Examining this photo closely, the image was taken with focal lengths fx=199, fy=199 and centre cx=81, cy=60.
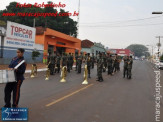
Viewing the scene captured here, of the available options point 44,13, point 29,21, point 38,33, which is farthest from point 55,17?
point 38,33

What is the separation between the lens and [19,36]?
947 inches

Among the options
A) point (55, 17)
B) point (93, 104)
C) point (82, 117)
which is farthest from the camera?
point (55, 17)

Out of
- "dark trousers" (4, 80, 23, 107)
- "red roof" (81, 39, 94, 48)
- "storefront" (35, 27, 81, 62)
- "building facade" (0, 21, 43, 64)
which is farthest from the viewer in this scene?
"red roof" (81, 39, 94, 48)

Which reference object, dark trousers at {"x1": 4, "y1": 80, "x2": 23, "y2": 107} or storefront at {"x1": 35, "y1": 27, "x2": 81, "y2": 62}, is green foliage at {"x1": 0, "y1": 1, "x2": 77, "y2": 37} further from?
dark trousers at {"x1": 4, "y1": 80, "x2": 23, "y2": 107}

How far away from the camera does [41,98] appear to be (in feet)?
23.7

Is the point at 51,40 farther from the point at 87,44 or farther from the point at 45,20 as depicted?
the point at 87,44

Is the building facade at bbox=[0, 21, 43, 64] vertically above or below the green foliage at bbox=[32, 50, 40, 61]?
above

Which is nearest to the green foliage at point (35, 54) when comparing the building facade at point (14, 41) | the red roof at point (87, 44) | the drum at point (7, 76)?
the building facade at point (14, 41)

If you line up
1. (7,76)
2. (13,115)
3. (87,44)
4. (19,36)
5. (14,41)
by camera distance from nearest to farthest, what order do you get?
1. (13,115)
2. (7,76)
3. (14,41)
4. (19,36)
5. (87,44)

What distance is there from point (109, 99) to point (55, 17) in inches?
1945

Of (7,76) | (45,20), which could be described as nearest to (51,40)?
(45,20)

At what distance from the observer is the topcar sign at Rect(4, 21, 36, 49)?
73.3ft

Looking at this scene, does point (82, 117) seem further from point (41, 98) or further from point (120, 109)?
point (41, 98)

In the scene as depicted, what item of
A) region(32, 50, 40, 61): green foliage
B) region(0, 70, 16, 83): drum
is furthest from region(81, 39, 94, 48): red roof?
region(0, 70, 16, 83): drum
